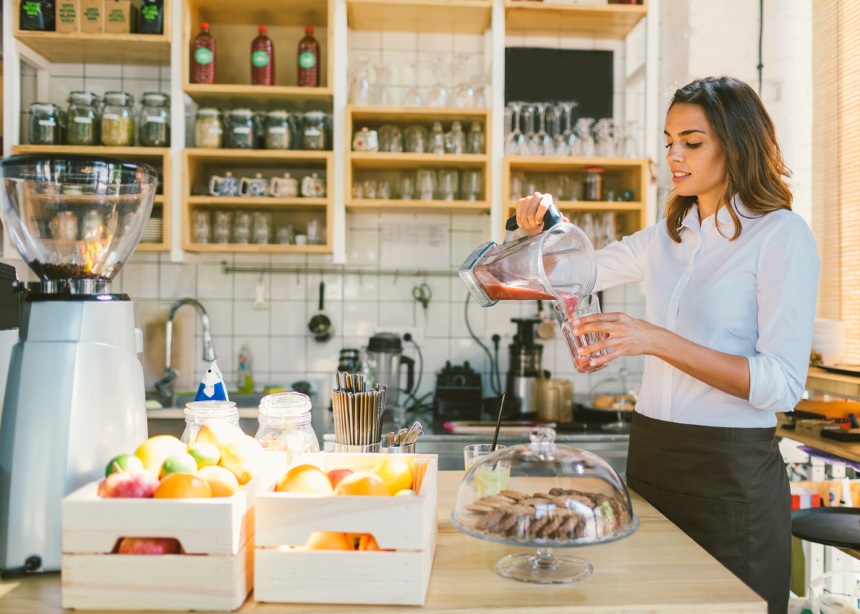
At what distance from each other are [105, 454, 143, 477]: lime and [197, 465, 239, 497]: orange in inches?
3.4

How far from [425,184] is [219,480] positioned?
2157mm

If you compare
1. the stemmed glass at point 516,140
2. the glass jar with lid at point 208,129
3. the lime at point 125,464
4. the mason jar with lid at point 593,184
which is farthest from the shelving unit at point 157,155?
the lime at point 125,464

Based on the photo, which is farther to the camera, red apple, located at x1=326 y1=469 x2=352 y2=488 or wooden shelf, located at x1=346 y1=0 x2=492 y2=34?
wooden shelf, located at x1=346 y1=0 x2=492 y2=34

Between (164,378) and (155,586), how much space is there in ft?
7.37

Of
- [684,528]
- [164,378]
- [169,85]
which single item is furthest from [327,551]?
[169,85]

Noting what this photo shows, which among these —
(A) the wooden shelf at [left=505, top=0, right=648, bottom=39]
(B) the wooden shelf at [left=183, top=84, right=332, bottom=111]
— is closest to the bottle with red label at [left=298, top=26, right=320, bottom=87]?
(B) the wooden shelf at [left=183, top=84, right=332, bottom=111]

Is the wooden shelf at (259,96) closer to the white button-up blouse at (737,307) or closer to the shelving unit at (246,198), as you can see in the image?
the shelving unit at (246,198)

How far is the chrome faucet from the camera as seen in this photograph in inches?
124

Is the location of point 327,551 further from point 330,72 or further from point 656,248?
point 330,72

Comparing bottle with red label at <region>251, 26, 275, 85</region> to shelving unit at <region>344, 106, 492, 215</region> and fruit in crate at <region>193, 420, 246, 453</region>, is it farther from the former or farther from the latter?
fruit in crate at <region>193, 420, 246, 453</region>

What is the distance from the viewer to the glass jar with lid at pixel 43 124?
2.97m

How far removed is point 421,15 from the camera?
10.4ft

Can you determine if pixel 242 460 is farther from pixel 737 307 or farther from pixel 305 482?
pixel 737 307

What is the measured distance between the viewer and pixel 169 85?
335 cm
